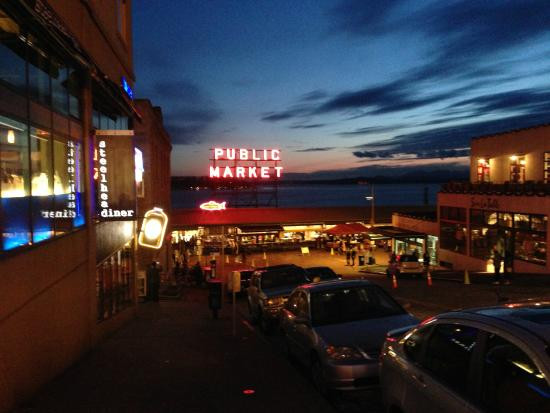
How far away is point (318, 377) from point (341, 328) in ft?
2.65

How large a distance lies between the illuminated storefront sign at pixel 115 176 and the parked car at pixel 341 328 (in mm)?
5305

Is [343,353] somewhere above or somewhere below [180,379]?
above

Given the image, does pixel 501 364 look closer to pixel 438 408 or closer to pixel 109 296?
pixel 438 408

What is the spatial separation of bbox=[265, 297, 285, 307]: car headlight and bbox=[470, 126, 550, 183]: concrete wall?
19.6 metres

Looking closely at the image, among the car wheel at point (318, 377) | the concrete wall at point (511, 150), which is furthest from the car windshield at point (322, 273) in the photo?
the concrete wall at point (511, 150)

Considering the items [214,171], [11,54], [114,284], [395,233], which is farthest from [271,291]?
[214,171]

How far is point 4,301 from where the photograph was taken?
20.9 feet

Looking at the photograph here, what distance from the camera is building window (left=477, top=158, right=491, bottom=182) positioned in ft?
107

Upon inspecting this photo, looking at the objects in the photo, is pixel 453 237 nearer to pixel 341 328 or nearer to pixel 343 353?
pixel 341 328

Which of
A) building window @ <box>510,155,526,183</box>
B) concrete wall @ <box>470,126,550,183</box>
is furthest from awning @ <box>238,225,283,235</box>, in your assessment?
building window @ <box>510,155,526,183</box>

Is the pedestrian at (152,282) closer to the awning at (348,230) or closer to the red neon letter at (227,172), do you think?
the awning at (348,230)

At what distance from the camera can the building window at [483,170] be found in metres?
32.5

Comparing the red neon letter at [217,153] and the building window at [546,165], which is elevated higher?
the red neon letter at [217,153]

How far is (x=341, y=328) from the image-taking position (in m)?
8.07
